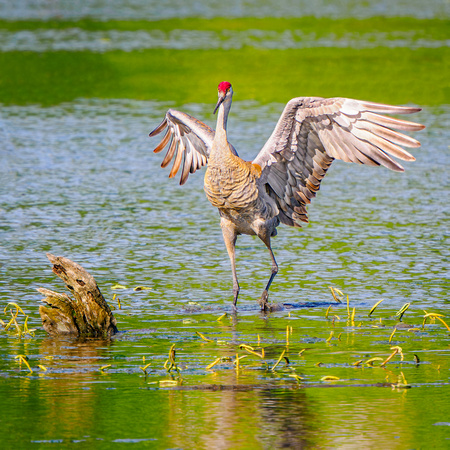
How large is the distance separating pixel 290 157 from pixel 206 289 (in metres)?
1.59

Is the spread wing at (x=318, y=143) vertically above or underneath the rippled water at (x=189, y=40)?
underneath

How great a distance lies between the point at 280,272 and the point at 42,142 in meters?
8.68

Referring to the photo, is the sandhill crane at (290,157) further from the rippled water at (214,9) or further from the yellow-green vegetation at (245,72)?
the rippled water at (214,9)

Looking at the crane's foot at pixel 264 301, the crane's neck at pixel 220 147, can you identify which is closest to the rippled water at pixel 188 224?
the crane's foot at pixel 264 301

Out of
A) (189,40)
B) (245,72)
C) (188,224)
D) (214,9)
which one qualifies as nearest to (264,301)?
(188,224)

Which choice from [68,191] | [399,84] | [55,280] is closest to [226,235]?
[55,280]

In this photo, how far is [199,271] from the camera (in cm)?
1097

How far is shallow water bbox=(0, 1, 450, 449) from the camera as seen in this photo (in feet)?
21.5

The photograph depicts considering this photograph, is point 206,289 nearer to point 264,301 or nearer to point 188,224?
point 264,301

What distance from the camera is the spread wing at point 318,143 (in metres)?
8.84

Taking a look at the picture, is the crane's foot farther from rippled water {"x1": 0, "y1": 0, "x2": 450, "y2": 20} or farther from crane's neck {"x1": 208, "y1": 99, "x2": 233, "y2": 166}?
rippled water {"x1": 0, "y1": 0, "x2": 450, "y2": 20}

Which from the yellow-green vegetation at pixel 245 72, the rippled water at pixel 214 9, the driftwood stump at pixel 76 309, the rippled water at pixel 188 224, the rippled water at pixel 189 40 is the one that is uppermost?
the rippled water at pixel 214 9

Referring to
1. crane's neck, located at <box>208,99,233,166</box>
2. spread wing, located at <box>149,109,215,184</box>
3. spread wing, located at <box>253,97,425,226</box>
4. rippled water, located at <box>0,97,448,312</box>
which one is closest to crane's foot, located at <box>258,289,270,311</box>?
rippled water, located at <box>0,97,448,312</box>

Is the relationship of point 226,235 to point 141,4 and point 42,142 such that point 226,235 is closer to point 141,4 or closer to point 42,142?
point 42,142
